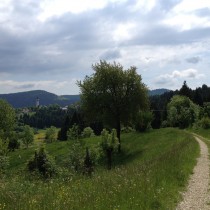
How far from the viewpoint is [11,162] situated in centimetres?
6769

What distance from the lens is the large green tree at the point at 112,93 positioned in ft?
189

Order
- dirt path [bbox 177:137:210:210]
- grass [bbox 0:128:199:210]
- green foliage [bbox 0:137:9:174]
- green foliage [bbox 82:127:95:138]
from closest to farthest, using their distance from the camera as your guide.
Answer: grass [bbox 0:128:199:210] → dirt path [bbox 177:137:210:210] → green foliage [bbox 0:137:9:174] → green foliage [bbox 82:127:95:138]

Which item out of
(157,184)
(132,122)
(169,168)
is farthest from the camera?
(132,122)

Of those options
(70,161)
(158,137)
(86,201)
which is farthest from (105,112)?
(86,201)

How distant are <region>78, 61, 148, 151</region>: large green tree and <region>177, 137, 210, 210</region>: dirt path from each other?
3506cm

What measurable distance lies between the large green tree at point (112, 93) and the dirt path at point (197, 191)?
35061 millimetres

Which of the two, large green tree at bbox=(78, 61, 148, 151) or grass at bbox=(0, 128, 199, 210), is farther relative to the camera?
large green tree at bbox=(78, 61, 148, 151)

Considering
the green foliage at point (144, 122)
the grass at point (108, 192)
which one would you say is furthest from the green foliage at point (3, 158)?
the green foliage at point (144, 122)

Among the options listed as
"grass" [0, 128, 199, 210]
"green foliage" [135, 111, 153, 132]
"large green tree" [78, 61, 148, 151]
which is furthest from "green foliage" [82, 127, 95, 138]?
"grass" [0, 128, 199, 210]

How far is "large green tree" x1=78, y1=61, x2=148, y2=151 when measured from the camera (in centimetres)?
5762

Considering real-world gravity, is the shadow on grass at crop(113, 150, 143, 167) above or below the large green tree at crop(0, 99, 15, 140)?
below

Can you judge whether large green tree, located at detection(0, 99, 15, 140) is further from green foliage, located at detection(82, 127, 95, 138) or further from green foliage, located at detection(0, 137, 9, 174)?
green foliage, located at detection(0, 137, 9, 174)

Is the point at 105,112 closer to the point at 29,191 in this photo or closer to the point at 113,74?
the point at 113,74

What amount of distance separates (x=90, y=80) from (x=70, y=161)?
2305cm
